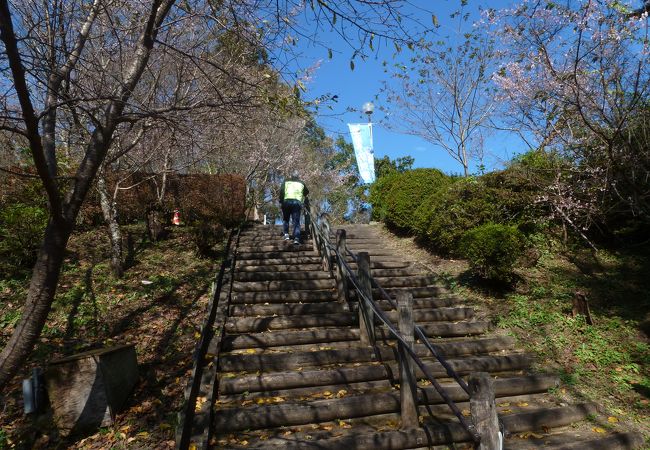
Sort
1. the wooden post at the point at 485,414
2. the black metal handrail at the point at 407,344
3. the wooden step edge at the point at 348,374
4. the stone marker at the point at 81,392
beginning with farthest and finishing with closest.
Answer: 1. the wooden step edge at the point at 348,374
2. the stone marker at the point at 81,392
3. the black metal handrail at the point at 407,344
4. the wooden post at the point at 485,414

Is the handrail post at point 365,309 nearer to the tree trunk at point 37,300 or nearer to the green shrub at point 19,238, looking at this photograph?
the tree trunk at point 37,300

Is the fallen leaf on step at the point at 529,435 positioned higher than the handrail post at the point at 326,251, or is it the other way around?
the handrail post at the point at 326,251

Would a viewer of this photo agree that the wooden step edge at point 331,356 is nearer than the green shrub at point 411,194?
Yes

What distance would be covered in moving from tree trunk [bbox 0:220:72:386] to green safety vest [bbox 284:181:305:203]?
6445 mm

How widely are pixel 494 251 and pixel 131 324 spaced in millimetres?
6025

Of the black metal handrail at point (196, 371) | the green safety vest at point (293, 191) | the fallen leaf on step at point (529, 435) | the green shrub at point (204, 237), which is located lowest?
the fallen leaf on step at point (529, 435)

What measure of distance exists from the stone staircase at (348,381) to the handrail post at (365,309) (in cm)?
19

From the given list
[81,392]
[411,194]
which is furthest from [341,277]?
[411,194]

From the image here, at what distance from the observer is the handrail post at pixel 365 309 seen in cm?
602

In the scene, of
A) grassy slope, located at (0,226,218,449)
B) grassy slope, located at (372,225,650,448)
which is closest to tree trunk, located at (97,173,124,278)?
grassy slope, located at (0,226,218,449)

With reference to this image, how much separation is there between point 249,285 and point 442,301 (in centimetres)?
345

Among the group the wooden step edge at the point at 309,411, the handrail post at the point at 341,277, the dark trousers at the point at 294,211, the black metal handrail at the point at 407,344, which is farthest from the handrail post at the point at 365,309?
the dark trousers at the point at 294,211

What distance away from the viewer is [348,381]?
5250 millimetres

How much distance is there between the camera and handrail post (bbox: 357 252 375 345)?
6.02 meters
